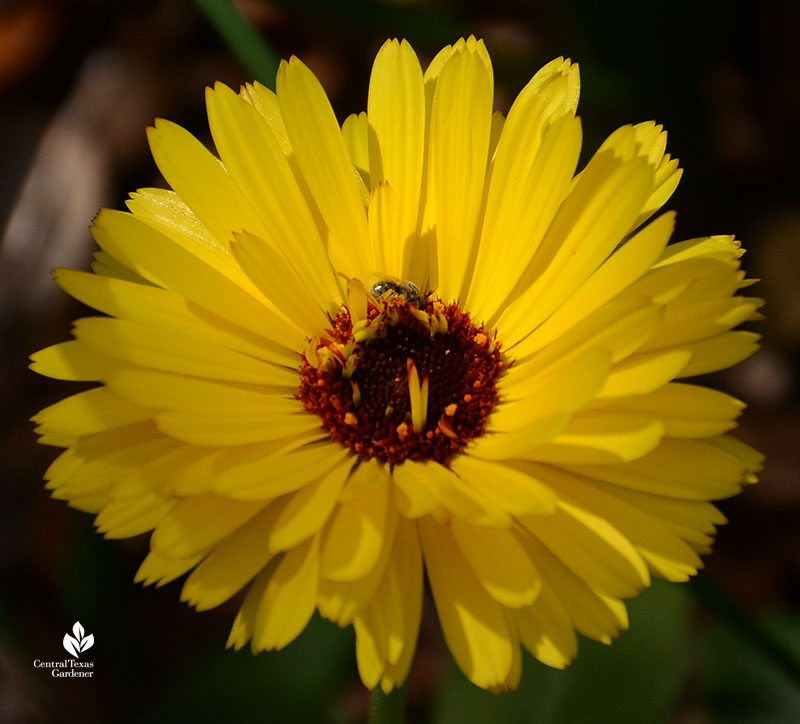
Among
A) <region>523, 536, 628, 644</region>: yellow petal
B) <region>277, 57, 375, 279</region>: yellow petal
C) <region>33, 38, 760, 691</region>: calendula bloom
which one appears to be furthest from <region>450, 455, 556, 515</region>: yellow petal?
<region>277, 57, 375, 279</region>: yellow petal

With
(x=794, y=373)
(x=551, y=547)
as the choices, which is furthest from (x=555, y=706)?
(x=794, y=373)

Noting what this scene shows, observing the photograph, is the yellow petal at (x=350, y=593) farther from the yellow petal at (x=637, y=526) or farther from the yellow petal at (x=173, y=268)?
the yellow petal at (x=173, y=268)

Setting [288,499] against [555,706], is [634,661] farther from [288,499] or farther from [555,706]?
[288,499]

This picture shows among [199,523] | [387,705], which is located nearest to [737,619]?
[387,705]

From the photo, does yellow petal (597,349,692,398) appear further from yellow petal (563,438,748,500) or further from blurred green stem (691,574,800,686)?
blurred green stem (691,574,800,686)

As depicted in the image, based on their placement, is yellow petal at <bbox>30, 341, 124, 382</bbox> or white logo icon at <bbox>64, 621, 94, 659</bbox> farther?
white logo icon at <bbox>64, 621, 94, 659</bbox>

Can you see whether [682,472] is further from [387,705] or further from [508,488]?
[387,705]
